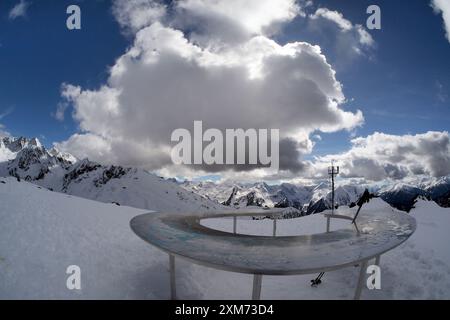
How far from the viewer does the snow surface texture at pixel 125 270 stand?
6988 mm

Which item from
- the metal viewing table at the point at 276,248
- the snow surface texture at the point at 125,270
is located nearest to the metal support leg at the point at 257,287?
the metal viewing table at the point at 276,248

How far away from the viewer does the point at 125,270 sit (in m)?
8.30

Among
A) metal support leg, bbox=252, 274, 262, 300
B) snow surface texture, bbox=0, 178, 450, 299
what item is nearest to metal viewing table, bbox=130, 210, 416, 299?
metal support leg, bbox=252, 274, 262, 300

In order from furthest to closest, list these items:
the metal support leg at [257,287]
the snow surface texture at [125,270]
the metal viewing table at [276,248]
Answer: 1. the snow surface texture at [125,270]
2. the metal support leg at [257,287]
3. the metal viewing table at [276,248]

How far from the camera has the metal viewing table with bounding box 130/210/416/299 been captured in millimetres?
4629

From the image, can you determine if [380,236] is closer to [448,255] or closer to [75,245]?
[448,255]

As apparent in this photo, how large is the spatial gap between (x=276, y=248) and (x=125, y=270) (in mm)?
5063

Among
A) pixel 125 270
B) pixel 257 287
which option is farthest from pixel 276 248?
pixel 125 270

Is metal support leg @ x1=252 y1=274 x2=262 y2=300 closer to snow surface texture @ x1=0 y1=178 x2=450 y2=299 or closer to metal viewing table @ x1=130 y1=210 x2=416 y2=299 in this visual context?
metal viewing table @ x1=130 y1=210 x2=416 y2=299

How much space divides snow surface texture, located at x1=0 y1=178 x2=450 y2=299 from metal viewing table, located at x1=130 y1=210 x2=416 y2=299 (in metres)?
1.37

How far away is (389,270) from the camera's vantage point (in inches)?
342

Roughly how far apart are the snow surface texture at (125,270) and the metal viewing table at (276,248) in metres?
1.37

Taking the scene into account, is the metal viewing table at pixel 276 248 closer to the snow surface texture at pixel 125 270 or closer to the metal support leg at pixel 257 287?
the metal support leg at pixel 257 287
